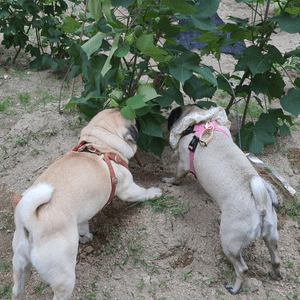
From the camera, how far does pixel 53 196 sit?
2123mm

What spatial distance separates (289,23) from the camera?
2750mm

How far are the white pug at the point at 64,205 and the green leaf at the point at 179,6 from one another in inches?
44.9

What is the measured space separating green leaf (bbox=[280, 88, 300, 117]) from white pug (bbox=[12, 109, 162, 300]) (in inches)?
75.0

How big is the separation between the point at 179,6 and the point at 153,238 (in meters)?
2.13

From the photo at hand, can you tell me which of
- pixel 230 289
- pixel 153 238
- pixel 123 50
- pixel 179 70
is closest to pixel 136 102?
pixel 123 50

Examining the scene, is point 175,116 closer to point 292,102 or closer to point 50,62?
point 292,102

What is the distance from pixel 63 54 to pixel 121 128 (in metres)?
3.97

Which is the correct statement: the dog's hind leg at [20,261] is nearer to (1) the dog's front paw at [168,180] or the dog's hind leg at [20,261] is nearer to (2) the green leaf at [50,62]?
(1) the dog's front paw at [168,180]

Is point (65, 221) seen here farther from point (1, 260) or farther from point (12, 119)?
point (12, 119)

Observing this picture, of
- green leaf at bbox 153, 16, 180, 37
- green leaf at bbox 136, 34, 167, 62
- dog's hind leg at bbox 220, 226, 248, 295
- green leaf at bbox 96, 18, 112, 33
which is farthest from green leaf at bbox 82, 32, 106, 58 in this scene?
dog's hind leg at bbox 220, 226, 248, 295

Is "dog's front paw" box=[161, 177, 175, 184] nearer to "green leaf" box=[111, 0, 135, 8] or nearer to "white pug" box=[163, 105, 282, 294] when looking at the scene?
"white pug" box=[163, 105, 282, 294]

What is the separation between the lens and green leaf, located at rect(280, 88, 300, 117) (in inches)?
128

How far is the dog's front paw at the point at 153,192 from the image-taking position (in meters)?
3.14

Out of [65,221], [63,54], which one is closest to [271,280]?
[65,221]
